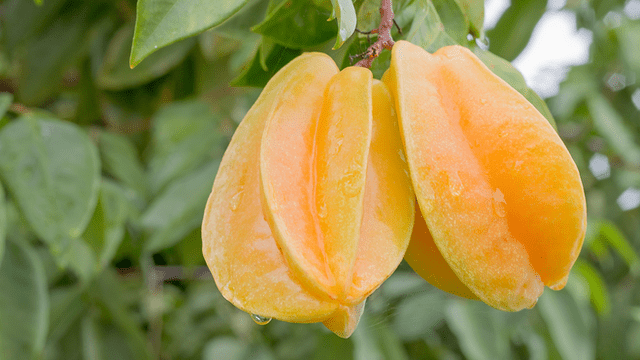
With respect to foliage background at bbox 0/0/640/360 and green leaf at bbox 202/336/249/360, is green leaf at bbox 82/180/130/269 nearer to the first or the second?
foliage background at bbox 0/0/640/360

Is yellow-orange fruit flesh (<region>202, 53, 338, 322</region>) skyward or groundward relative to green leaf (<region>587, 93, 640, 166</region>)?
skyward

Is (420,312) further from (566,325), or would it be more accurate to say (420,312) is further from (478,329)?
(566,325)

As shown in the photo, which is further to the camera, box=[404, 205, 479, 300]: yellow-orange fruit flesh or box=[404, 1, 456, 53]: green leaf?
box=[404, 1, 456, 53]: green leaf

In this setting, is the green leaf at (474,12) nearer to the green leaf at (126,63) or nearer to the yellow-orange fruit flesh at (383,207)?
the yellow-orange fruit flesh at (383,207)

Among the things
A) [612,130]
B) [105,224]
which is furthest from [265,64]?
[612,130]

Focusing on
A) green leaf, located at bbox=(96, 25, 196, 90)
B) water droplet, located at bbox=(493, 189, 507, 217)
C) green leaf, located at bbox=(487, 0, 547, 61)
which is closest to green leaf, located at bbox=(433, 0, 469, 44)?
water droplet, located at bbox=(493, 189, 507, 217)

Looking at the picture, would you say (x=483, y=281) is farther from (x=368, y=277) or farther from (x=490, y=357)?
(x=490, y=357)
